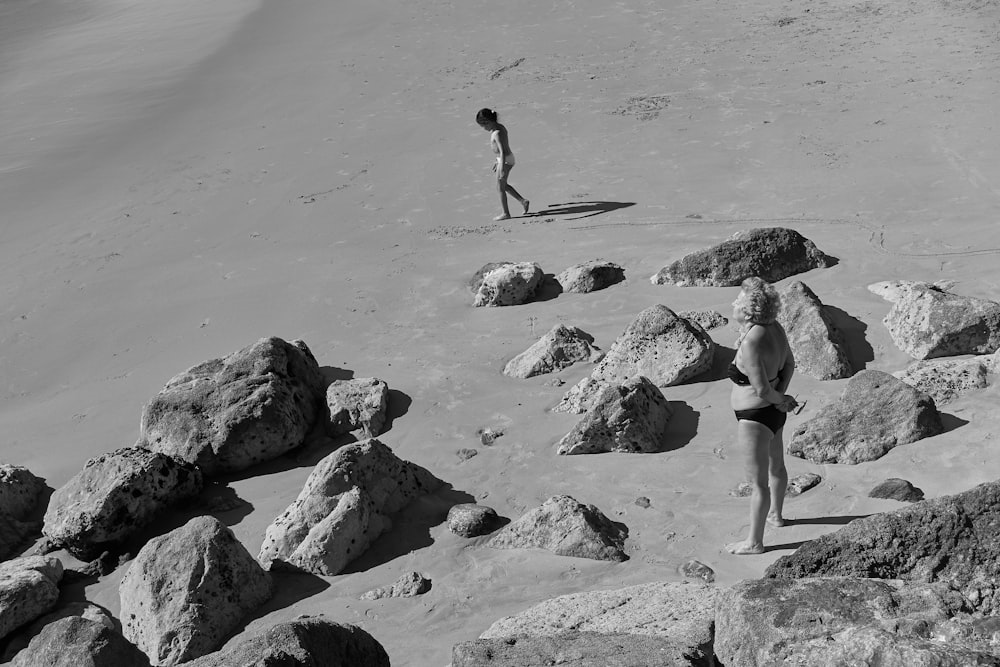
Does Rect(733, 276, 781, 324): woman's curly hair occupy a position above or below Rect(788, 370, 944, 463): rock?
above

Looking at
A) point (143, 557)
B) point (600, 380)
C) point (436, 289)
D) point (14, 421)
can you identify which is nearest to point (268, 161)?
point (436, 289)

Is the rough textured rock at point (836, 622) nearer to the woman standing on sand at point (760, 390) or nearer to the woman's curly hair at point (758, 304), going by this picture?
the woman standing on sand at point (760, 390)

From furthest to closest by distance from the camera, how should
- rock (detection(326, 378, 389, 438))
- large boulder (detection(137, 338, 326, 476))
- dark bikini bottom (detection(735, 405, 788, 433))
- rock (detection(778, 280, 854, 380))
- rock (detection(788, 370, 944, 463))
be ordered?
rock (detection(326, 378, 389, 438)), large boulder (detection(137, 338, 326, 476)), rock (detection(778, 280, 854, 380)), rock (detection(788, 370, 944, 463)), dark bikini bottom (detection(735, 405, 788, 433))

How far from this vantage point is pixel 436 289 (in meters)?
9.93

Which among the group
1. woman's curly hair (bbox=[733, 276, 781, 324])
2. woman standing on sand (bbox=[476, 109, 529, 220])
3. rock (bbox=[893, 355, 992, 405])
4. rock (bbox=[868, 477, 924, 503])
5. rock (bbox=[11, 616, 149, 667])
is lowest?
rock (bbox=[868, 477, 924, 503])

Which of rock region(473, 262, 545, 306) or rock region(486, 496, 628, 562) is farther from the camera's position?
rock region(473, 262, 545, 306)

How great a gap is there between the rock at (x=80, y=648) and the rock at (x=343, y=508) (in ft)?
3.55

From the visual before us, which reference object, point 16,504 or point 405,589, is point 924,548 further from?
point 16,504

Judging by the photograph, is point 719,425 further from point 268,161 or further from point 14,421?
point 268,161

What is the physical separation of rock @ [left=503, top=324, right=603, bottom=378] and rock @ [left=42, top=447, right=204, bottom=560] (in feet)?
8.42

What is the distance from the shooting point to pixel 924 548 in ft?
12.9

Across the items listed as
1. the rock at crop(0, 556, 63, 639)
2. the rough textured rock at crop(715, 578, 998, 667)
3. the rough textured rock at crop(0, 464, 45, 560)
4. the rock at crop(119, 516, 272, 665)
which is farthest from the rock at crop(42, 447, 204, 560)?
the rough textured rock at crop(715, 578, 998, 667)

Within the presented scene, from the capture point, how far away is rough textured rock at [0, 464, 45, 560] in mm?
7078

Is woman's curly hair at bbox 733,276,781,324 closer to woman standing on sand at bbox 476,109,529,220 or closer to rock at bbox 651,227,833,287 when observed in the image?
rock at bbox 651,227,833,287
